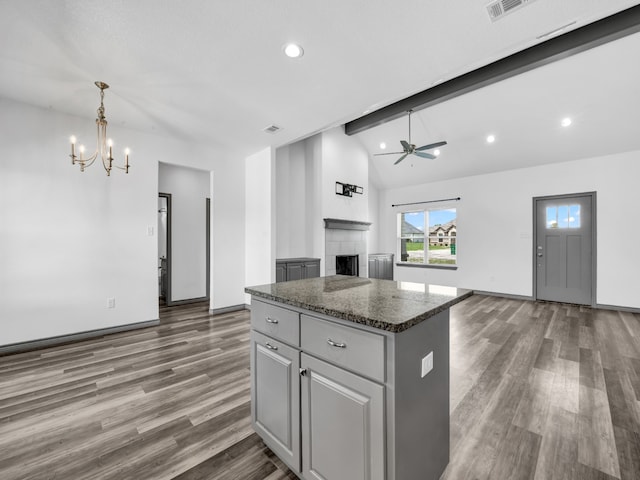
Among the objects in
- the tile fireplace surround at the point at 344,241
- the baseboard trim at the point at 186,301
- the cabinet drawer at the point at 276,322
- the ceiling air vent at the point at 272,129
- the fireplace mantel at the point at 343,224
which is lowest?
the baseboard trim at the point at 186,301

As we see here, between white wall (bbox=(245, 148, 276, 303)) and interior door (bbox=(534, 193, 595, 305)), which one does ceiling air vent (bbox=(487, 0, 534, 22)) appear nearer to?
white wall (bbox=(245, 148, 276, 303))

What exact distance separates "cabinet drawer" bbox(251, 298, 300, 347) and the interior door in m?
6.31

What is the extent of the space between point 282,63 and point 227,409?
2910mm

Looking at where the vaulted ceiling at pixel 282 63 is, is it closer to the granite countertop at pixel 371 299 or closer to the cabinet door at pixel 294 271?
the granite countertop at pixel 371 299

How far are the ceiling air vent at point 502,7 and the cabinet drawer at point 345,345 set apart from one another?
234 cm

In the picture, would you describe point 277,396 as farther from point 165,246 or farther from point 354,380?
point 165,246

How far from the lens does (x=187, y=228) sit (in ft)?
18.5

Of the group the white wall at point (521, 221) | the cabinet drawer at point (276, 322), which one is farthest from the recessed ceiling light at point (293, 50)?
the white wall at point (521, 221)

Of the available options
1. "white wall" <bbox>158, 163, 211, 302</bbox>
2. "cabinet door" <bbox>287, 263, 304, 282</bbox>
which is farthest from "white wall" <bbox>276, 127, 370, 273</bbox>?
"white wall" <bbox>158, 163, 211, 302</bbox>

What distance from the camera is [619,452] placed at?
166 cm

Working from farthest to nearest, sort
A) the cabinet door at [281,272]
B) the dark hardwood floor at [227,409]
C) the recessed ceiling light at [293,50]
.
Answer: the cabinet door at [281,272]
the recessed ceiling light at [293,50]
the dark hardwood floor at [227,409]

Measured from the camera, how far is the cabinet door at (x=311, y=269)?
17.2ft

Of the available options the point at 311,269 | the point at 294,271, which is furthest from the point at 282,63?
the point at 311,269

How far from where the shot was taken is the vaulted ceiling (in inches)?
77.7
